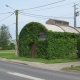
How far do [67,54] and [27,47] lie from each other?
6209 mm

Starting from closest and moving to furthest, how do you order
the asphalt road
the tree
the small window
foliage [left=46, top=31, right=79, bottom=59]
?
the asphalt road, foliage [left=46, top=31, right=79, bottom=59], the small window, the tree

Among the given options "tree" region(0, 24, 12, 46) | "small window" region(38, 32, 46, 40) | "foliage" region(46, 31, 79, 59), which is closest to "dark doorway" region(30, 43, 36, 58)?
"small window" region(38, 32, 46, 40)

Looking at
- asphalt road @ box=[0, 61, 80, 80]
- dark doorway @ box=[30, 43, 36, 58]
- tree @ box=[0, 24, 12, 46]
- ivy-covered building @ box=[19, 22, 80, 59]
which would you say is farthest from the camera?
tree @ box=[0, 24, 12, 46]

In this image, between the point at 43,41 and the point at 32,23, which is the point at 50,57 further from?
the point at 32,23

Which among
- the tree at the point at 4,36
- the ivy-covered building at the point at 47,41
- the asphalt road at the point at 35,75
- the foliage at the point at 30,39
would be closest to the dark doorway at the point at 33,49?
the ivy-covered building at the point at 47,41

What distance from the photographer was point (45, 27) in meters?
32.9

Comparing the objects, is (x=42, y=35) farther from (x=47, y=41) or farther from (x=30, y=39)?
(x=30, y=39)

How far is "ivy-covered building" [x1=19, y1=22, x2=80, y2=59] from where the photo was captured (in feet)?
106

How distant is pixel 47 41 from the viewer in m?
32.1

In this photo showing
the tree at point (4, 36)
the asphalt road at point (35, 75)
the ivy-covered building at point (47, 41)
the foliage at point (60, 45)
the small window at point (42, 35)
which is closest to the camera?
the asphalt road at point (35, 75)

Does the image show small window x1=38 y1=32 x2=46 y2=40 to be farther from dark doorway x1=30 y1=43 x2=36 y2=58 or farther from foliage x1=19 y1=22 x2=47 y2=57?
dark doorway x1=30 y1=43 x2=36 y2=58

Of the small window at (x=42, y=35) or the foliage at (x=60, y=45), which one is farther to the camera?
the small window at (x=42, y=35)

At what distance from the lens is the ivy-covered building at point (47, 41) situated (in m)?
32.4

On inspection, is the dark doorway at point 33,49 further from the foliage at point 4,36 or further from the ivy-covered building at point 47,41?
the foliage at point 4,36
